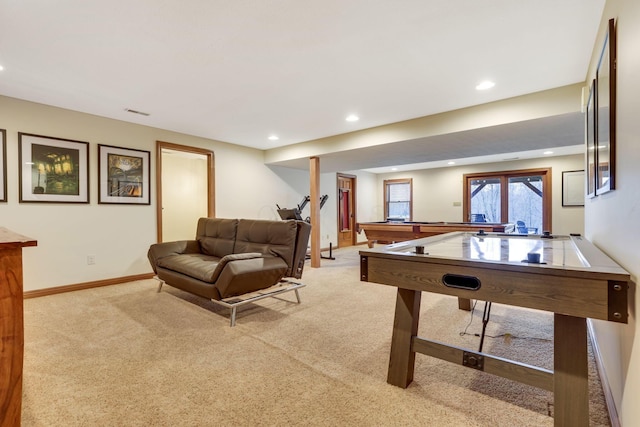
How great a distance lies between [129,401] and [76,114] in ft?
12.2

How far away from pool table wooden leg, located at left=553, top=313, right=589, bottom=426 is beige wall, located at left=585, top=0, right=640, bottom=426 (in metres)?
0.13

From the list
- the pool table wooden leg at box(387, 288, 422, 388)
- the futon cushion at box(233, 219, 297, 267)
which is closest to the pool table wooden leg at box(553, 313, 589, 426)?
A: the pool table wooden leg at box(387, 288, 422, 388)

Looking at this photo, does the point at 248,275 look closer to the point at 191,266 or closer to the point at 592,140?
the point at 191,266

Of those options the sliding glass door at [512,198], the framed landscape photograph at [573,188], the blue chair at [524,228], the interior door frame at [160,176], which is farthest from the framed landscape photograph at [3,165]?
the framed landscape photograph at [573,188]

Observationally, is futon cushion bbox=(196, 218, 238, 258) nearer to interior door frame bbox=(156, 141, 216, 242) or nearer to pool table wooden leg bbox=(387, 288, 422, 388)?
interior door frame bbox=(156, 141, 216, 242)

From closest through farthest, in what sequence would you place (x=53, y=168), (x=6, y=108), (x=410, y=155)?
(x=6, y=108), (x=53, y=168), (x=410, y=155)

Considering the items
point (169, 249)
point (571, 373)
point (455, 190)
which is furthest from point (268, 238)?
point (455, 190)

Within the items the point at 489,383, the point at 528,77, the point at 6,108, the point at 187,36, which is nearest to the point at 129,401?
the point at 489,383

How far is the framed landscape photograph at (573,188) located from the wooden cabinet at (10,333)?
8449mm

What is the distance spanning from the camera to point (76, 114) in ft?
12.3

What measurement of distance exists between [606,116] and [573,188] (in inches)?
247

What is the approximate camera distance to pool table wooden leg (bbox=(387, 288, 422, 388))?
5.45ft

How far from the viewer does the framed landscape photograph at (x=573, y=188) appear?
21.1 ft

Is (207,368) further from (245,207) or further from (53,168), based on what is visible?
(245,207)
